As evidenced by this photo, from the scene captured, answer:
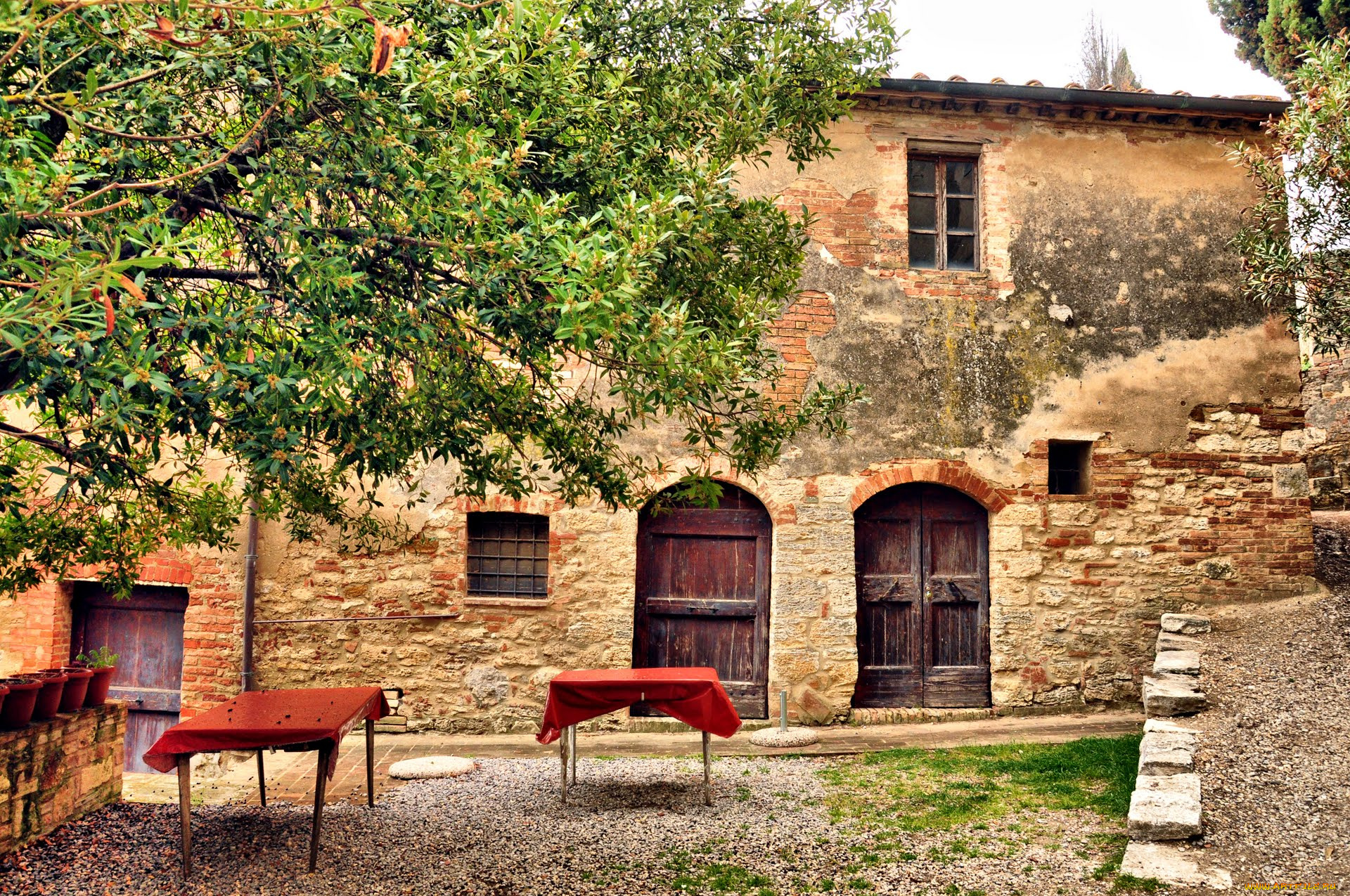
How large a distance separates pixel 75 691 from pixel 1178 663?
734 cm

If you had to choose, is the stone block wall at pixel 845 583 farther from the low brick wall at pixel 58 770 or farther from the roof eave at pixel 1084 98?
the roof eave at pixel 1084 98

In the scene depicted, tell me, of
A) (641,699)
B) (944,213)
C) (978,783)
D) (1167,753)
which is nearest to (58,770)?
(641,699)

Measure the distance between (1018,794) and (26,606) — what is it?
8144 mm

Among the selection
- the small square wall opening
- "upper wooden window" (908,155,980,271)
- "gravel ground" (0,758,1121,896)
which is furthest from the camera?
"upper wooden window" (908,155,980,271)

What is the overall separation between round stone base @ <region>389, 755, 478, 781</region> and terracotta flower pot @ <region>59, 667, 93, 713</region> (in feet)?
6.70

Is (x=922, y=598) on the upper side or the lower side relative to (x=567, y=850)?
upper

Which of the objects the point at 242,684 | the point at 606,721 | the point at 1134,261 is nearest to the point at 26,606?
the point at 242,684

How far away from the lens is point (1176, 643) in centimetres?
796

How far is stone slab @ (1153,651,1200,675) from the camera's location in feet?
23.0

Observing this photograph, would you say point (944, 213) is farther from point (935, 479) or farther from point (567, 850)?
point (567, 850)

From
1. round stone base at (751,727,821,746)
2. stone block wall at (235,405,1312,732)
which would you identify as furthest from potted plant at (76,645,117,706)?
round stone base at (751,727,821,746)

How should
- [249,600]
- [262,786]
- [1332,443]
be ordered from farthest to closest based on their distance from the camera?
[1332,443] < [249,600] < [262,786]

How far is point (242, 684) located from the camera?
8.26 meters

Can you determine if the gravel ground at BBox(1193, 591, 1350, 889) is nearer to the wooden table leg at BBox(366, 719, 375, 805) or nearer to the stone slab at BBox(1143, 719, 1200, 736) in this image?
the stone slab at BBox(1143, 719, 1200, 736)
